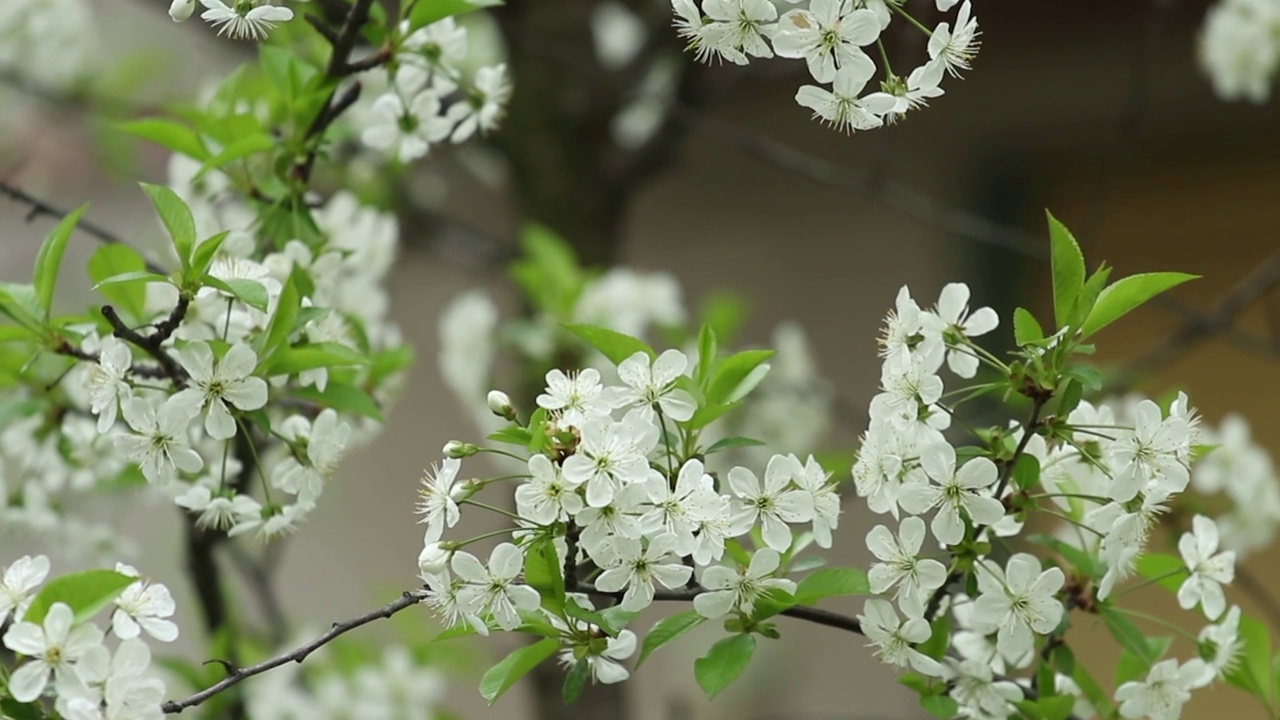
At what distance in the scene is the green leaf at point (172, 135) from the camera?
1.13 meters

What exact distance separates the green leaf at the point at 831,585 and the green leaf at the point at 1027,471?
0.12m

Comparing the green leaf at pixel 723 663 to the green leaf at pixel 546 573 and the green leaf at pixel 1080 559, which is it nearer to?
the green leaf at pixel 546 573

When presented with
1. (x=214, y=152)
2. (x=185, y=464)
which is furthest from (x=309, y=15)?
(x=185, y=464)

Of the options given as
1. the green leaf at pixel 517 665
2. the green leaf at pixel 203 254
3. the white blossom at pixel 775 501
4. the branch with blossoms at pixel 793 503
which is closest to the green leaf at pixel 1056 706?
the branch with blossoms at pixel 793 503

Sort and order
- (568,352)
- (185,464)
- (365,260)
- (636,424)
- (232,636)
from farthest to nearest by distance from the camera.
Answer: (568,352), (232,636), (365,260), (185,464), (636,424)

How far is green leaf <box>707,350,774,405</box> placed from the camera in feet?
2.86

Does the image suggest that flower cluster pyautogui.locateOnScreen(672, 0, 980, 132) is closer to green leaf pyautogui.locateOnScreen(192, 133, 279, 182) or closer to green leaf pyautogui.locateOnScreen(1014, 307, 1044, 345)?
green leaf pyautogui.locateOnScreen(1014, 307, 1044, 345)

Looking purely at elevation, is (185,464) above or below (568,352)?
above

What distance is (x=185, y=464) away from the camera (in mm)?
882

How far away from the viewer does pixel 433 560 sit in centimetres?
78

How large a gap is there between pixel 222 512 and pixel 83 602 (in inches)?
8.7

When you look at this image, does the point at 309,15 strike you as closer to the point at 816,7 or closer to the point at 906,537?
the point at 816,7

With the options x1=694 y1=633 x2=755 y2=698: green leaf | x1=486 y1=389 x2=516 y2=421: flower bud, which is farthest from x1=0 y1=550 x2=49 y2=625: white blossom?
x1=694 y1=633 x2=755 y2=698: green leaf

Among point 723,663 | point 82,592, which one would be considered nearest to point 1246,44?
point 723,663
